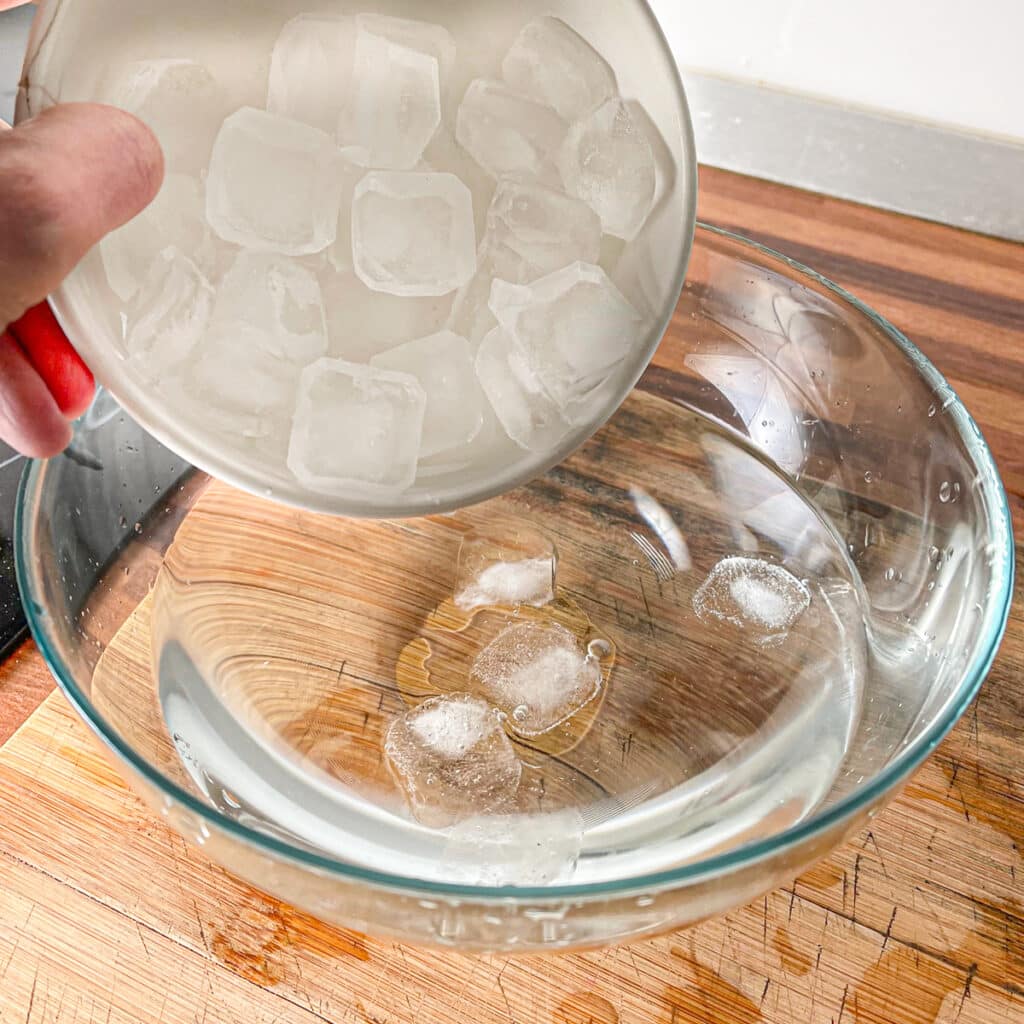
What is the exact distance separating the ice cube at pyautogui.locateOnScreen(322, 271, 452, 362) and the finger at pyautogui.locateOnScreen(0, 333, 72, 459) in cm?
18

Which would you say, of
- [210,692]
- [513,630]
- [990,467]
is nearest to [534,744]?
[513,630]

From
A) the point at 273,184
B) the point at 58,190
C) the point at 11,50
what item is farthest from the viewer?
the point at 11,50

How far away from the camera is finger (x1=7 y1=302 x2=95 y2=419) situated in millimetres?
646

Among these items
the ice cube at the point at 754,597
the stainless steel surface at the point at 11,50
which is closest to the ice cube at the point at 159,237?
the ice cube at the point at 754,597

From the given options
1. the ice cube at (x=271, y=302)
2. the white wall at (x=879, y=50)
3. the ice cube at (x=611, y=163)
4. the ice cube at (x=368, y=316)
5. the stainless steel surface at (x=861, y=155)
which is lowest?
the stainless steel surface at (x=861, y=155)

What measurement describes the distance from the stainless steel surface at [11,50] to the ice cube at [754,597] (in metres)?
0.84

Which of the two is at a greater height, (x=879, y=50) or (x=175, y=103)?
(x=175, y=103)

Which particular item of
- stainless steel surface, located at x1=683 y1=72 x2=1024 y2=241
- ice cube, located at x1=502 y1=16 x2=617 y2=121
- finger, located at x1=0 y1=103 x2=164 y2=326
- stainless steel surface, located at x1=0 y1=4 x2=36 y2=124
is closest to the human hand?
finger, located at x1=0 y1=103 x2=164 y2=326

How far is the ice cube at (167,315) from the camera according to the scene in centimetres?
58

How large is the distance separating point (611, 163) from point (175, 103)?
0.26 m

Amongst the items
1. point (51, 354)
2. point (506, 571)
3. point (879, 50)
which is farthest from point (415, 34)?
point (879, 50)

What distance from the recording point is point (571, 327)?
67cm

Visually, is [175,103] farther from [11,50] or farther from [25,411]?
[11,50]

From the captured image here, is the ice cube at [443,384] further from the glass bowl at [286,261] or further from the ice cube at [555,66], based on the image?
the ice cube at [555,66]
